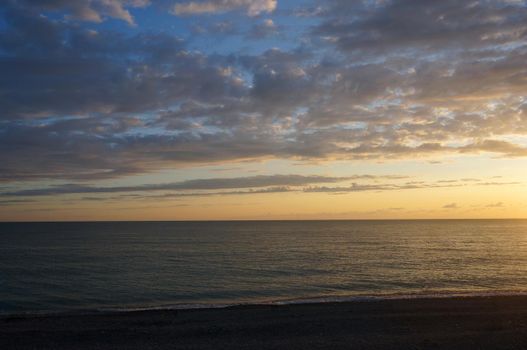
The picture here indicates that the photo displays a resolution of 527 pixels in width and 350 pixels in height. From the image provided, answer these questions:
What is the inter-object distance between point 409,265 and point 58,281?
38529mm

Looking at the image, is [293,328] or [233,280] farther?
[233,280]

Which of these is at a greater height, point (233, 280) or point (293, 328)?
point (293, 328)

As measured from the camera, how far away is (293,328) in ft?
67.7

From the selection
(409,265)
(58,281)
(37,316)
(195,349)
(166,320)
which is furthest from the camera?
(409,265)

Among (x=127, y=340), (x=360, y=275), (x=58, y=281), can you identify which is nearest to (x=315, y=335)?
(x=127, y=340)

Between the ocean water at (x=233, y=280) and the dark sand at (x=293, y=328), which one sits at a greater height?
the dark sand at (x=293, y=328)

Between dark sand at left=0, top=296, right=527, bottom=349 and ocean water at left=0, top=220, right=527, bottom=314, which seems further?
ocean water at left=0, top=220, right=527, bottom=314

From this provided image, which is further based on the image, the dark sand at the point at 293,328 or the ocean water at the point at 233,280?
the ocean water at the point at 233,280

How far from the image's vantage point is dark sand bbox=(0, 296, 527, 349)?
1808 centimetres

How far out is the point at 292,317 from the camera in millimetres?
23172

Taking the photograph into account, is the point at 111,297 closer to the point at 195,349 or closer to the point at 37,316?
the point at 37,316

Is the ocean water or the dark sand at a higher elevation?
the dark sand

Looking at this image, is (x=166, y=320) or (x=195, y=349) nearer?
(x=195, y=349)

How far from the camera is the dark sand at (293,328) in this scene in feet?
59.3
